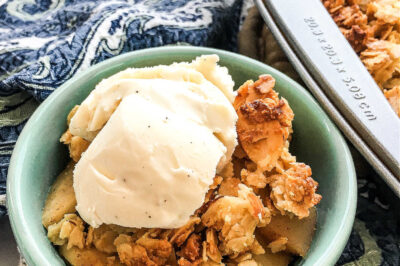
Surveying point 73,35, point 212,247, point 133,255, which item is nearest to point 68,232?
point 133,255

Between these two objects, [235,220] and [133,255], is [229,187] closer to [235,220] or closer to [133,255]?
[235,220]

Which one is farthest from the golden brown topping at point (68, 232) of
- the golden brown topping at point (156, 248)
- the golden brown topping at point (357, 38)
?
the golden brown topping at point (357, 38)

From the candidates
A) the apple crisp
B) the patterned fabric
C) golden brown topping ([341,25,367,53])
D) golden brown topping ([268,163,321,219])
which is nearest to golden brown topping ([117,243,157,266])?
the apple crisp

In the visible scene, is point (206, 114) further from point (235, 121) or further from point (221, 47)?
point (221, 47)

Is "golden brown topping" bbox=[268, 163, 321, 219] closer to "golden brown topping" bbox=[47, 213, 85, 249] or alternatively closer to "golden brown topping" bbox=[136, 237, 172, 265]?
"golden brown topping" bbox=[136, 237, 172, 265]

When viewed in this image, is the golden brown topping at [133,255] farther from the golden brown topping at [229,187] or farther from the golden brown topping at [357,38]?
the golden brown topping at [357,38]
